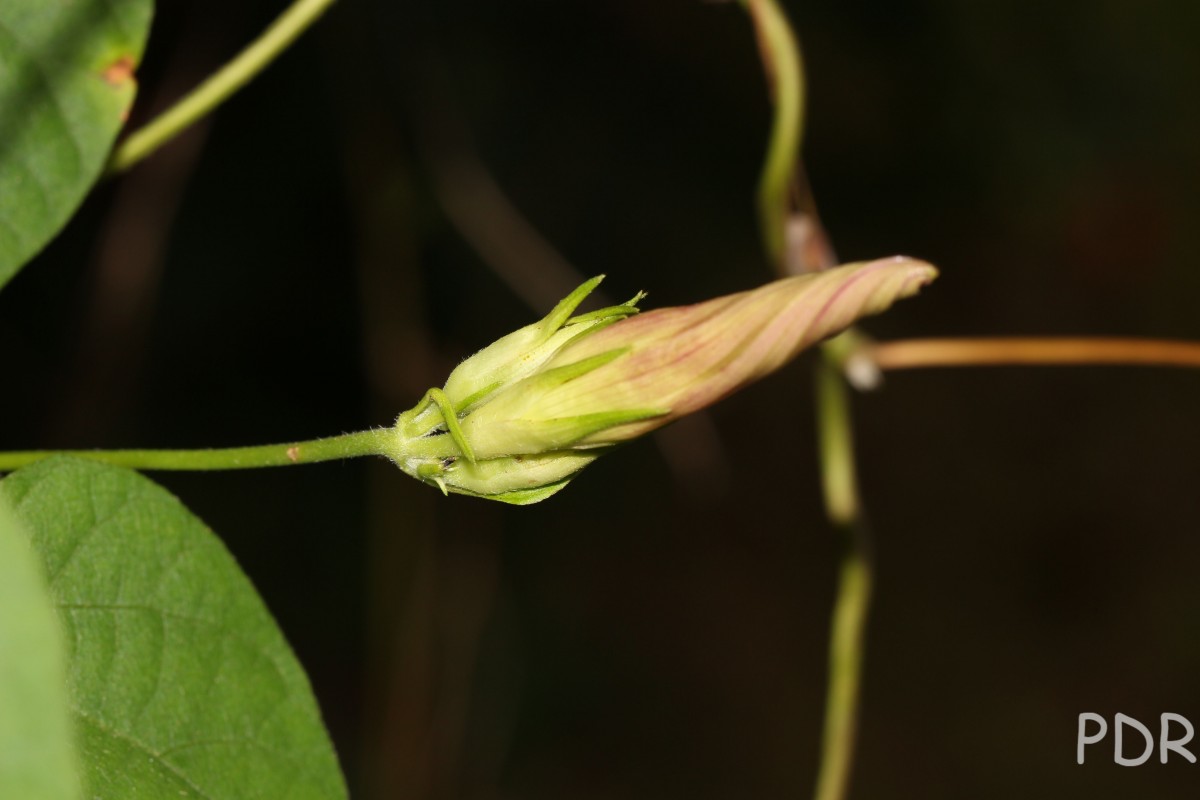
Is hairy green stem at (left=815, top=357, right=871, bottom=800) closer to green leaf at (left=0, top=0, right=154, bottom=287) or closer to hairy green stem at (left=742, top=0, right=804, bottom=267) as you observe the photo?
hairy green stem at (left=742, top=0, right=804, bottom=267)

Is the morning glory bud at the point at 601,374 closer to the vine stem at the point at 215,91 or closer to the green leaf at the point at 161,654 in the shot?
the green leaf at the point at 161,654

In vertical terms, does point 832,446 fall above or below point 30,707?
above

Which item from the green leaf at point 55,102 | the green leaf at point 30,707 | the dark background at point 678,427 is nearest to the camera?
the green leaf at point 30,707

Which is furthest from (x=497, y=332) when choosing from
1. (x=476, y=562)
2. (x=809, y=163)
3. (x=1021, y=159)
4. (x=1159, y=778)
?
(x=1159, y=778)

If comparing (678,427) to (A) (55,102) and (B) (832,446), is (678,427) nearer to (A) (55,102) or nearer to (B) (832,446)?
(B) (832,446)

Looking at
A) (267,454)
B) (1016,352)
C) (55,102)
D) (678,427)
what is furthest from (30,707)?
(678,427)

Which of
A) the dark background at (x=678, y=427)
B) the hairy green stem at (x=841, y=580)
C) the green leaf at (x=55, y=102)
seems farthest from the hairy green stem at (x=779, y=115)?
the dark background at (x=678, y=427)
